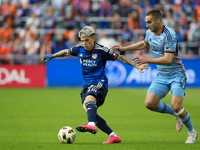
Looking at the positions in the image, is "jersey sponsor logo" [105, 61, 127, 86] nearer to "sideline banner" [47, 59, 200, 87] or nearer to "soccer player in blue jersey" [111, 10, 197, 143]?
"sideline banner" [47, 59, 200, 87]

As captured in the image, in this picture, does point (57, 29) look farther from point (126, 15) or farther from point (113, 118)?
point (113, 118)

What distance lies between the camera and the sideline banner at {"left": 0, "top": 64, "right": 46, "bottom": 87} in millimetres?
17016

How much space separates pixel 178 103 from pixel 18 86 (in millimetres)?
12757

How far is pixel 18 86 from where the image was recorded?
17.3m

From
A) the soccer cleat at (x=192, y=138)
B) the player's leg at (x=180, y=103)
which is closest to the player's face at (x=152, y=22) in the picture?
the player's leg at (x=180, y=103)

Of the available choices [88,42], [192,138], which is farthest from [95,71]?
[192,138]

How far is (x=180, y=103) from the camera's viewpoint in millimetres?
5875

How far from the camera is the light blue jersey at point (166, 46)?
588 cm

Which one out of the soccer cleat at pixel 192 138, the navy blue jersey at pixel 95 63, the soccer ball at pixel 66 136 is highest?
the navy blue jersey at pixel 95 63

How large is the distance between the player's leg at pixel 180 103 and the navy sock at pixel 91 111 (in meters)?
1.46

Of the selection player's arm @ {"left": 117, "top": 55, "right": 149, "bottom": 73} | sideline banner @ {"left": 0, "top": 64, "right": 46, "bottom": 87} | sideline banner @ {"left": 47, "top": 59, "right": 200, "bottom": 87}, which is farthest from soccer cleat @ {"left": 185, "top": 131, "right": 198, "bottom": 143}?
sideline banner @ {"left": 0, "top": 64, "right": 46, "bottom": 87}

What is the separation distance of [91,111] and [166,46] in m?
1.78

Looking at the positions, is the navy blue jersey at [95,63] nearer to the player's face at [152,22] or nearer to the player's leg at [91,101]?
the player's leg at [91,101]

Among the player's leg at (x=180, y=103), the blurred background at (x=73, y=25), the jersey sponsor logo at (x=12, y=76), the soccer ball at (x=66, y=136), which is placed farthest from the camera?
the blurred background at (x=73, y=25)
